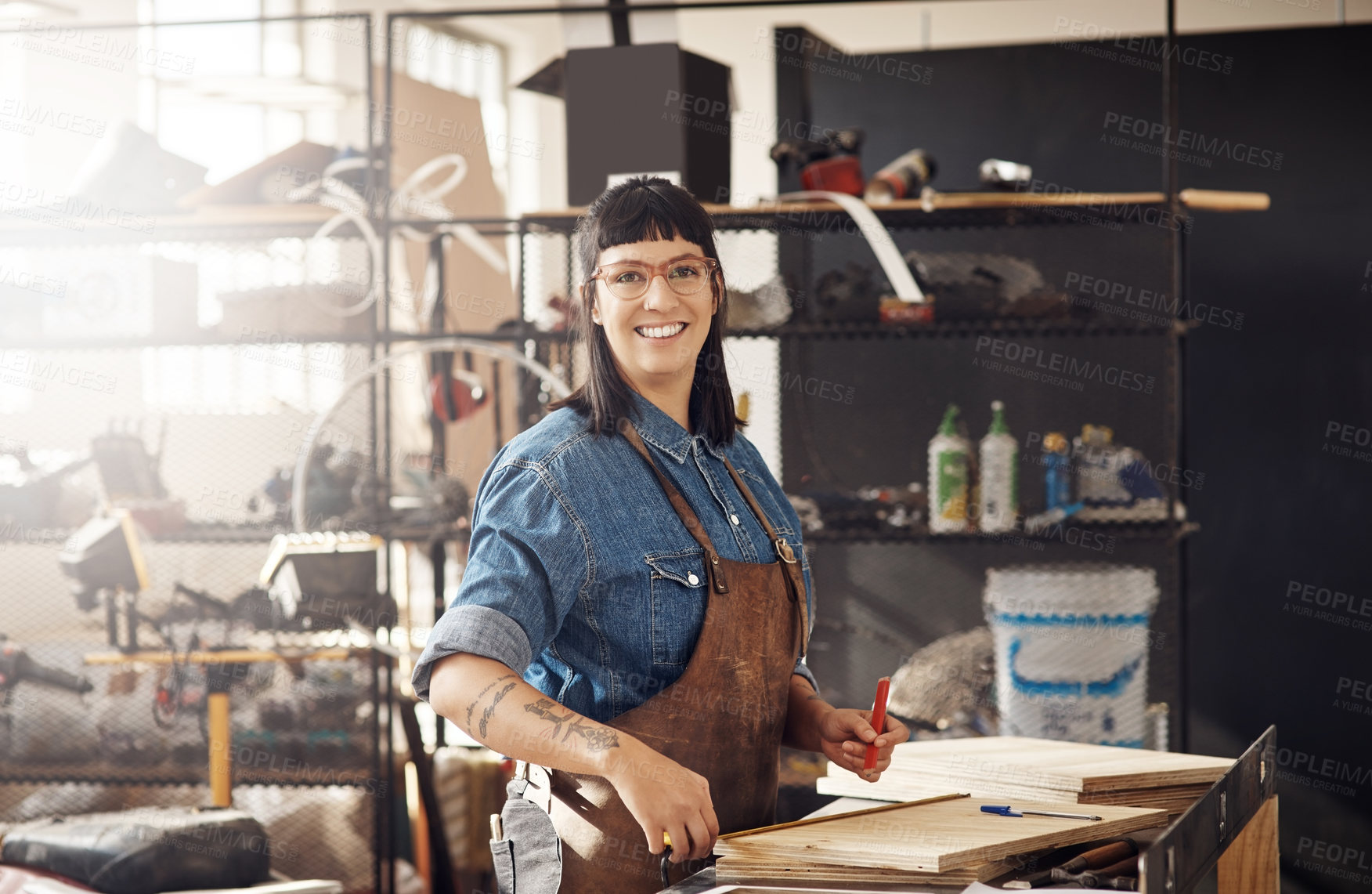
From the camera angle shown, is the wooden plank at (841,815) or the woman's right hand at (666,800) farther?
the wooden plank at (841,815)

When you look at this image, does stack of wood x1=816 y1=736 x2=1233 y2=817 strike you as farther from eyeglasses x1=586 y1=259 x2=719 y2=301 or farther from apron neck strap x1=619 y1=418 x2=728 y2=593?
eyeglasses x1=586 y1=259 x2=719 y2=301

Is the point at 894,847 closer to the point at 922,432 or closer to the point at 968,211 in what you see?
the point at 968,211

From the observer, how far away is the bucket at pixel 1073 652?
332 cm

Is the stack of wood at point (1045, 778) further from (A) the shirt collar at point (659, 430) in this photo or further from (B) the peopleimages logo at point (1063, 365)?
(B) the peopleimages logo at point (1063, 365)

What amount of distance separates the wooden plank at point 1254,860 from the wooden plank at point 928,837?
15.2 inches

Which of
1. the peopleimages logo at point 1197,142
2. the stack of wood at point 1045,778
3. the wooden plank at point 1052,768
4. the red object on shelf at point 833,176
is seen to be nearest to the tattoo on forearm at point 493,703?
the stack of wood at point 1045,778

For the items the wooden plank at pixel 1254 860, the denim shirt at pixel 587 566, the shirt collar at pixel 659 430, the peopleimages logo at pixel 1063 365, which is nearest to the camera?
the denim shirt at pixel 587 566

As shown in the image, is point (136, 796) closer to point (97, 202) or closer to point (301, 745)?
point (301, 745)

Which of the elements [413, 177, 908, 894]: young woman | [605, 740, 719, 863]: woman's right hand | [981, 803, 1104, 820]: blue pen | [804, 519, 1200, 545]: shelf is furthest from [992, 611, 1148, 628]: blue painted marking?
[605, 740, 719, 863]: woman's right hand

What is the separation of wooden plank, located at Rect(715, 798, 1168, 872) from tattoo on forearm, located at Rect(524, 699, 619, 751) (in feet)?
0.57

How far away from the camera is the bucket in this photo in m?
3.32

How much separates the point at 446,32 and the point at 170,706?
3.64m

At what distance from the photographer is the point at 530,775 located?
4.91 feet

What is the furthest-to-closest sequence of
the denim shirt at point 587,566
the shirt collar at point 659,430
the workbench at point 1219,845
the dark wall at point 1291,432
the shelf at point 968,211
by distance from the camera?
the dark wall at point 1291,432, the shelf at point 968,211, the shirt collar at point 659,430, the denim shirt at point 587,566, the workbench at point 1219,845
